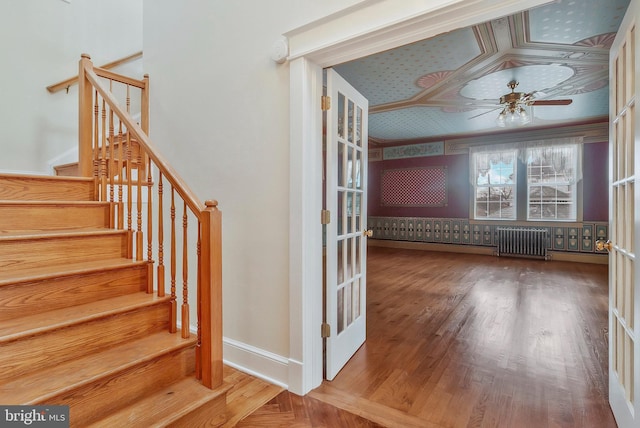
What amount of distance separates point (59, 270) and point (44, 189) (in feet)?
2.94

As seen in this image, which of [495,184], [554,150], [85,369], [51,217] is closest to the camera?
[85,369]

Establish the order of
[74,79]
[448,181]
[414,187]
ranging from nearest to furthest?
[74,79], [448,181], [414,187]

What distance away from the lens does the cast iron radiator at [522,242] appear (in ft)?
21.9

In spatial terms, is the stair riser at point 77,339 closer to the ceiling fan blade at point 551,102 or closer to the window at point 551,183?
the ceiling fan blade at point 551,102

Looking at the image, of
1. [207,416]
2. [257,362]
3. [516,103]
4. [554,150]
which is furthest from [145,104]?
[554,150]

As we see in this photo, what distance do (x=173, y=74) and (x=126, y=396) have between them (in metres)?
2.34

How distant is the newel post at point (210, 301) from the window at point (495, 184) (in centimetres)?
706

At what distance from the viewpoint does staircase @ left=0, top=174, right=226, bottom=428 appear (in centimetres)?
143

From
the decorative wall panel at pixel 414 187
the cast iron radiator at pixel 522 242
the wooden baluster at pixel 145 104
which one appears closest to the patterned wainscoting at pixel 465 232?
the cast iron radiator at pixel 522 242

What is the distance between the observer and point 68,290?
1782 mm

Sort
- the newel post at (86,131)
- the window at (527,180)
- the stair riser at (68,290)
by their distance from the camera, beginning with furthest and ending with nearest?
the window at (527,180), the newel post at (86,131), the stair riser at (68,290)

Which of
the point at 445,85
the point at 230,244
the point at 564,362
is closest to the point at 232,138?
the point at 230,244

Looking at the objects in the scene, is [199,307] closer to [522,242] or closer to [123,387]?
[123,387]

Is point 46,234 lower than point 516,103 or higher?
lower
